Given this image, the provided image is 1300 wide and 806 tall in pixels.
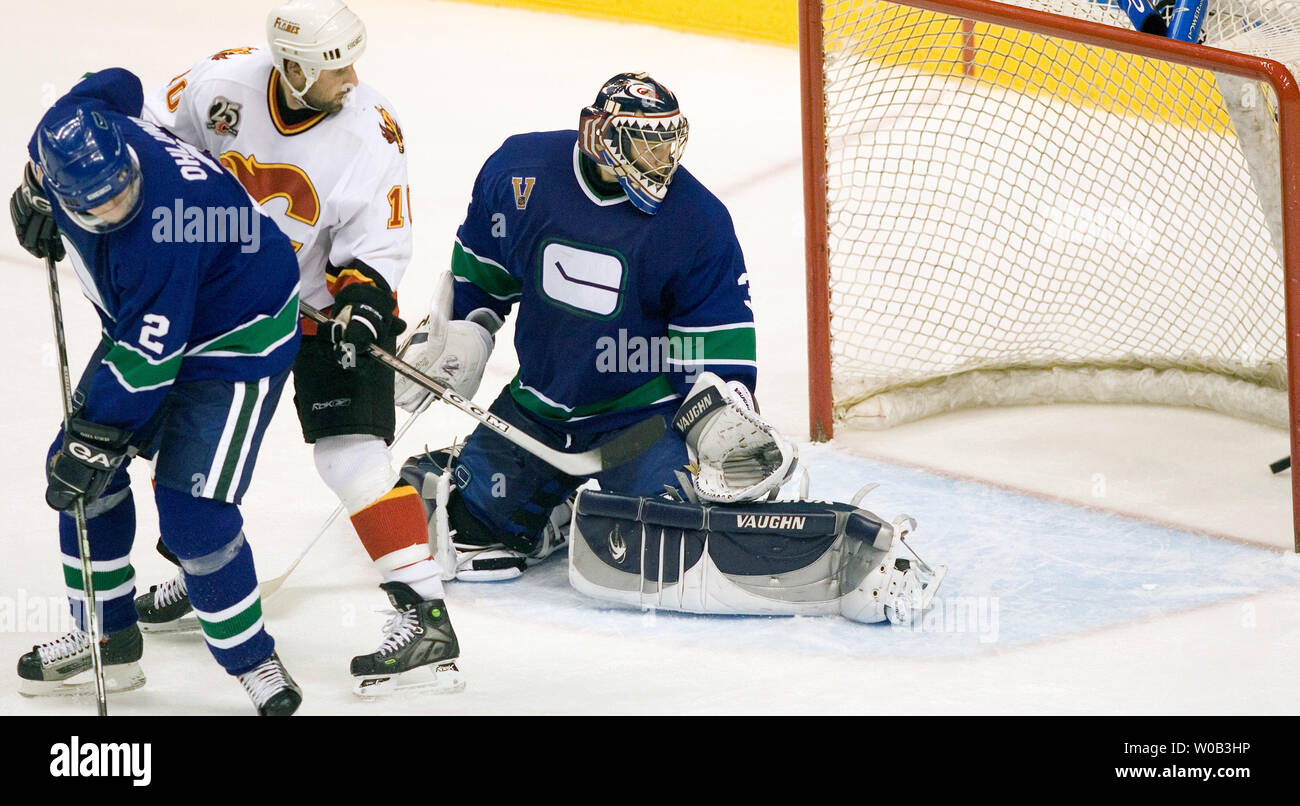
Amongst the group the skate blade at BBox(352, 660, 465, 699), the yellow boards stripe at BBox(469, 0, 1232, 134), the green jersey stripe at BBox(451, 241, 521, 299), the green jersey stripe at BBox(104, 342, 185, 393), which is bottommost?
the skate blade at BBox(352, 660, 465, 699)

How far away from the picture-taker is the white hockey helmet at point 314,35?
8.96 feet

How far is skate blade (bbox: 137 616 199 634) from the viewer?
3057 mm

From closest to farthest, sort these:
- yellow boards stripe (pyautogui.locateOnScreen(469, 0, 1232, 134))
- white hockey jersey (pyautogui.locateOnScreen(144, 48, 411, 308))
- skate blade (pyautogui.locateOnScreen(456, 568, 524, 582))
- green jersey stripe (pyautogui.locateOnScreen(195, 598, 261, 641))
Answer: green jersey stripe (pyautogui.locateOnScreen(195, 598, 261, 641))
white hockey jersey (pyautogui.locateOnScreen(144, 48, 411, 308))
skate blade (pyautogui.locateOnScreen(456, 568, 524, 582))
yellow boards stripe (pyautogui.locateOnScreen(469, 0, 1232, 134))

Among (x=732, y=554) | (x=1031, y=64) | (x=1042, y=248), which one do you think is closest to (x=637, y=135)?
(x=732, y=554)

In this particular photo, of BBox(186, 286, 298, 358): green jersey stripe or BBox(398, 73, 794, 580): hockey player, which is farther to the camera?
BBox(398, 73, 794, 580): hockey player

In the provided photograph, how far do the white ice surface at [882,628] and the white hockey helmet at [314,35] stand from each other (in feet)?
3.30

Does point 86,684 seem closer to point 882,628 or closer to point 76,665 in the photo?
point 76,665

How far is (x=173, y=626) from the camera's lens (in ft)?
10.1

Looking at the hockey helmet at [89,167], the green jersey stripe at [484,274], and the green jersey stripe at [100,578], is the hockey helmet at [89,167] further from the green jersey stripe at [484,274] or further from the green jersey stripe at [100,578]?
the green jersey stripe at [484,274]

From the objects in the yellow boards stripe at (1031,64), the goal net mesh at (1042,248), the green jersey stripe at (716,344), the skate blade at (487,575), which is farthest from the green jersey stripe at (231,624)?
the yellow boards stripe at (1031,64)

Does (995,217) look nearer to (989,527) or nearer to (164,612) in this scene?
(989,527)

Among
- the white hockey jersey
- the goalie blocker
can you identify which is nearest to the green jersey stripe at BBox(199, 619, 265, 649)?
the white hockey jersey

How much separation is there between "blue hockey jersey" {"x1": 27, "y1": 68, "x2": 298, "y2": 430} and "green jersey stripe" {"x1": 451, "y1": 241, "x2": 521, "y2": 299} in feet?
2.53

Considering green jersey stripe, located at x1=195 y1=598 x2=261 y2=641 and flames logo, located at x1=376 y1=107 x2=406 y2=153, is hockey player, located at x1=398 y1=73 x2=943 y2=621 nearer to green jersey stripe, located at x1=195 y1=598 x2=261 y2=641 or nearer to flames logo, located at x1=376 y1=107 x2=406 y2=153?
flames logo, located at x1=376 y1=107 x2=406 y2=153
